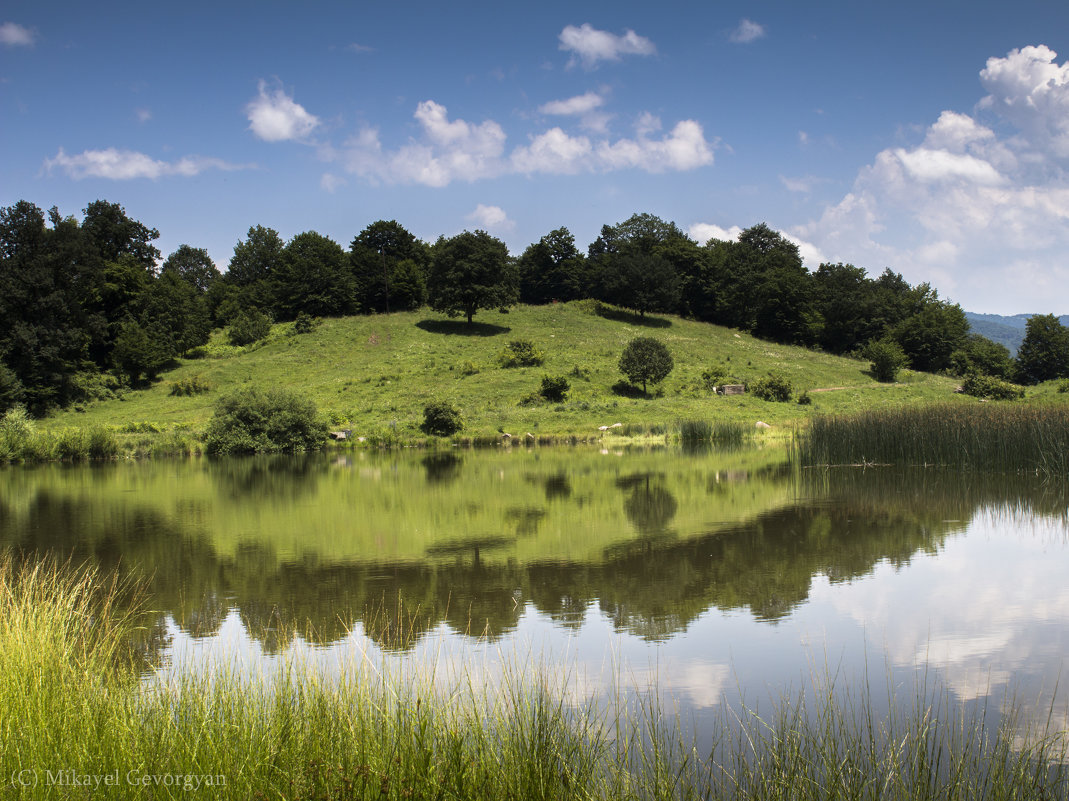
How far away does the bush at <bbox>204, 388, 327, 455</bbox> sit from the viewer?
39094mm

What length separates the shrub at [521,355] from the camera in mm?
56875

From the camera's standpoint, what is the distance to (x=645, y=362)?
5034 centimetres

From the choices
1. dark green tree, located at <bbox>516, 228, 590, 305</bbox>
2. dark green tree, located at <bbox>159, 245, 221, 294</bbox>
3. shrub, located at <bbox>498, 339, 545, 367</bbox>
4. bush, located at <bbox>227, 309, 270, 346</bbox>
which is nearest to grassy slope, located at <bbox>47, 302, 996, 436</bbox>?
shrub, located at <bbox>498, 339, 545, 367</bbox>

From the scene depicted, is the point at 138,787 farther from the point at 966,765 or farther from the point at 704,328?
the point at 704,328

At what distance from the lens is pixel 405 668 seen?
6613 millimetres

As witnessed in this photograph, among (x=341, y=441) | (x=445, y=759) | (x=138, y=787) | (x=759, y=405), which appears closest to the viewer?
(x=138, y=787)

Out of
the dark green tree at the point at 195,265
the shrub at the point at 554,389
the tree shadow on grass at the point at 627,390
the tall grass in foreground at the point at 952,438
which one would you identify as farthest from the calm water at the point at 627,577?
the dark green tree at the point at 195,265

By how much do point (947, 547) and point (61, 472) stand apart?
32.2 metres

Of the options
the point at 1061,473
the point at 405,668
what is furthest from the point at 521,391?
the point at 405,668

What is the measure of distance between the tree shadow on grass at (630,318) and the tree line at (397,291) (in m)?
1.13

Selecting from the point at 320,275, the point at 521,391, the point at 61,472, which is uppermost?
the point at 320,275

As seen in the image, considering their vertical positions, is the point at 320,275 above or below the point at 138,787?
above

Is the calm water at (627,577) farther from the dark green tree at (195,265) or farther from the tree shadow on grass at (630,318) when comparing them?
the dark green tree at (195,265)

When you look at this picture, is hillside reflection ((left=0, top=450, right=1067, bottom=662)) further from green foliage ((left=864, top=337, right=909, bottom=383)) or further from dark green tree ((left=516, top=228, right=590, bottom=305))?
dark green tree ((left=516, top=228, right=590, bottom=305))
